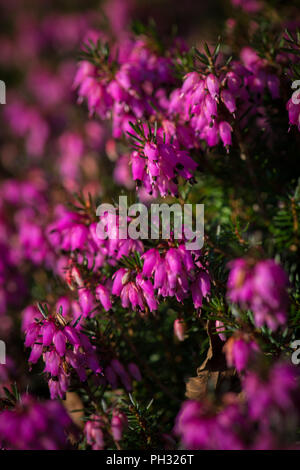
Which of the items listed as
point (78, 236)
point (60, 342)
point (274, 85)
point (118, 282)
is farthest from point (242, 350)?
point (274, 85)

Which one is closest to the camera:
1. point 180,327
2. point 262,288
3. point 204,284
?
point 262,288

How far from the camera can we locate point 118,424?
2211 mm

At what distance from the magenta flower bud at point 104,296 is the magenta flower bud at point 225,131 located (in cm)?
109

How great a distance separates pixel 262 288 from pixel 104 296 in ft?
3.55

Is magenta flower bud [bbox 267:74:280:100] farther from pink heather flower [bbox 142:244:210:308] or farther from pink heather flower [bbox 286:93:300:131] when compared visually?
pink heather flower [bbox 142:244:210:308]

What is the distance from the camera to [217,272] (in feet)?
7.88

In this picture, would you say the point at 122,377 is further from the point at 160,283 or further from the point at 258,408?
the point at 258,408

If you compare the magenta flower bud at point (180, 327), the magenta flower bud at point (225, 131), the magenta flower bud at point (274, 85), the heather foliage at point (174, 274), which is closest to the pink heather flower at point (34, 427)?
the heather foliage at point (174, 274)

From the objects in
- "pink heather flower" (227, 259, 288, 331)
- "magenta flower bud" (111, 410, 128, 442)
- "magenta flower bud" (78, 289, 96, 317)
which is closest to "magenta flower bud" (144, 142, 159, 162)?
"pink heather flower" (227, 259, 288, 331)

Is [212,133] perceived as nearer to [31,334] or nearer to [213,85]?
[213,85]

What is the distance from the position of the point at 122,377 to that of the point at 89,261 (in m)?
0.76

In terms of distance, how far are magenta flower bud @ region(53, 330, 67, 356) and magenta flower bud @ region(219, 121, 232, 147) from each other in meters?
1.36

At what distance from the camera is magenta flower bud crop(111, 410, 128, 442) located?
220 cm
